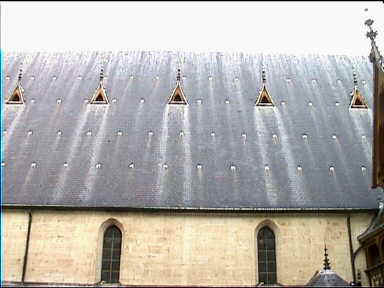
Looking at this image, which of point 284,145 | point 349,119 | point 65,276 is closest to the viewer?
point 65,276

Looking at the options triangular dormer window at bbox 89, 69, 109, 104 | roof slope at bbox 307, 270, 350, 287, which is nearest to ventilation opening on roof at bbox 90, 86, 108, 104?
triangular dormer window at bbox 89, 69, 109, 104

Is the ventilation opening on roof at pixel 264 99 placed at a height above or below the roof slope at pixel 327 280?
above

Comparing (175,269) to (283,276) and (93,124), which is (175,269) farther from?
(93,124)

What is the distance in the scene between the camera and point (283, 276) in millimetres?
20266

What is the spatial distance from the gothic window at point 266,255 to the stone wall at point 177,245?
253 mm

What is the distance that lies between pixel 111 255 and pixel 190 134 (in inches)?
254

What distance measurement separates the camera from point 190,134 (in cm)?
2420

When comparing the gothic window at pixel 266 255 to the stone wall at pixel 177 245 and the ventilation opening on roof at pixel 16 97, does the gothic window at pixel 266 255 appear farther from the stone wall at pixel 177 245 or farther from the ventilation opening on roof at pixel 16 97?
the ventilation opening on roof at pixel 16 97

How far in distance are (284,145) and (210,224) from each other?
207 inches

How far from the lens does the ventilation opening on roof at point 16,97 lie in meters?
26.0

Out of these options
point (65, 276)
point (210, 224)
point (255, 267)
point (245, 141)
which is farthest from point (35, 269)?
point (245, 141)

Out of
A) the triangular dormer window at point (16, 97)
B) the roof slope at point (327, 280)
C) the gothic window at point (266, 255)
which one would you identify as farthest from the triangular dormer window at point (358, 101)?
the triangular dormer window at point (16, 97)

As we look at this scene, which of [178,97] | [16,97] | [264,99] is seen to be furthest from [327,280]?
[16,97]

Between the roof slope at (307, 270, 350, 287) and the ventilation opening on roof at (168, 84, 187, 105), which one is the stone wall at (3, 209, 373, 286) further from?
the ventilation opening on roof at (168, 84, 187, 105)
